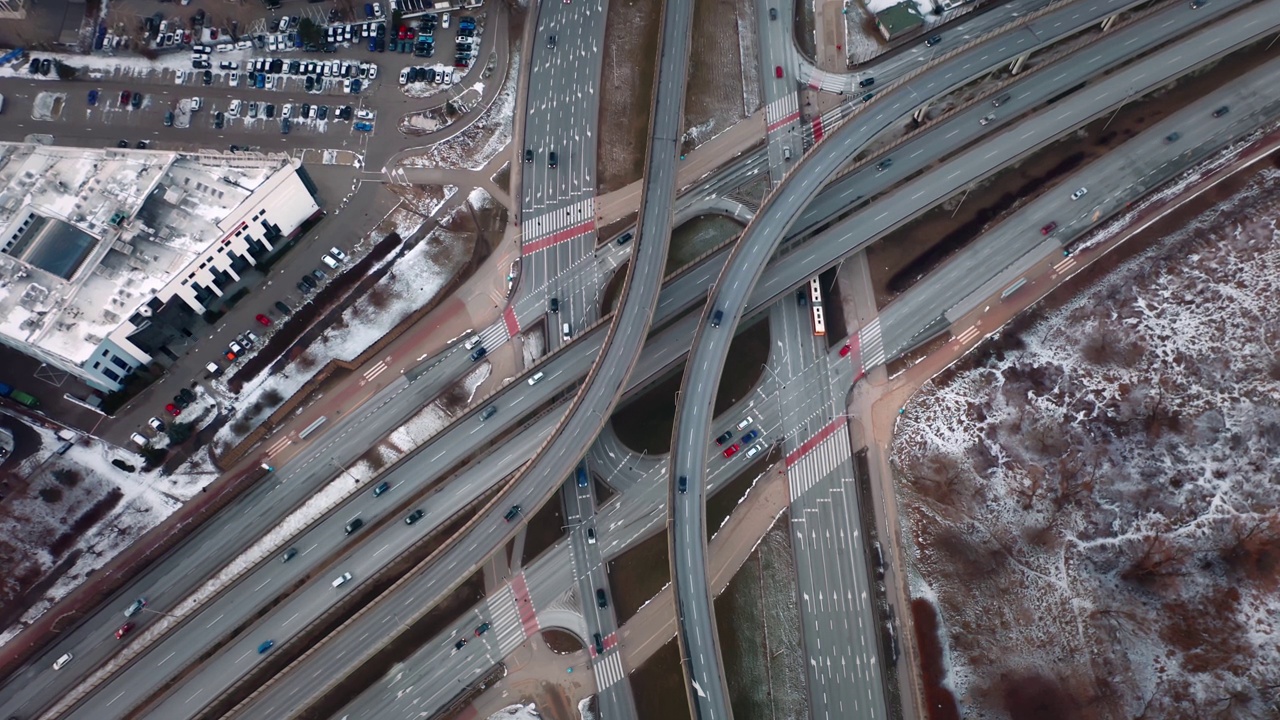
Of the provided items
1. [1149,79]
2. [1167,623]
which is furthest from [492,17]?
[1167,623]

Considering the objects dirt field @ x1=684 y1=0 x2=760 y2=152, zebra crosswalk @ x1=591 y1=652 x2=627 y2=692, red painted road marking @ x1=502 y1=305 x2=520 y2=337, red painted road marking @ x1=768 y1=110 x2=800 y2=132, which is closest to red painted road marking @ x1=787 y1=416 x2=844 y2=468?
zebra crosswalk @ x1=591 y1=652 x2=627 y2=692

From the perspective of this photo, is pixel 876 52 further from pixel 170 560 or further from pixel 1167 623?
pixel 170 560

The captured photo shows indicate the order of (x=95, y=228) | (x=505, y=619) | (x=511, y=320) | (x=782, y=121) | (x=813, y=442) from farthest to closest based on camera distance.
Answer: (x=782, y=121), (x=511, y=320), (x=95, y=228), (x=813, y=442), (x=505, y=619)

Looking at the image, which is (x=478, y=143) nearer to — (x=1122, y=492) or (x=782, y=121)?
(x=782, y=121)

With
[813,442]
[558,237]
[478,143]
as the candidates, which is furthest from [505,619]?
[478,143]

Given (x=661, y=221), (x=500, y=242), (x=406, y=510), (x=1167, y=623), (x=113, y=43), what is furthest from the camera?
(x=113, y=43)

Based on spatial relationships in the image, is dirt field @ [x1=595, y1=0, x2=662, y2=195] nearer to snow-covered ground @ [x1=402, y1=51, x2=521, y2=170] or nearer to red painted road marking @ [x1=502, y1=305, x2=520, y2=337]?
snow-covered ground @ [x1=402, y1=51, x2=521, y2=170]
